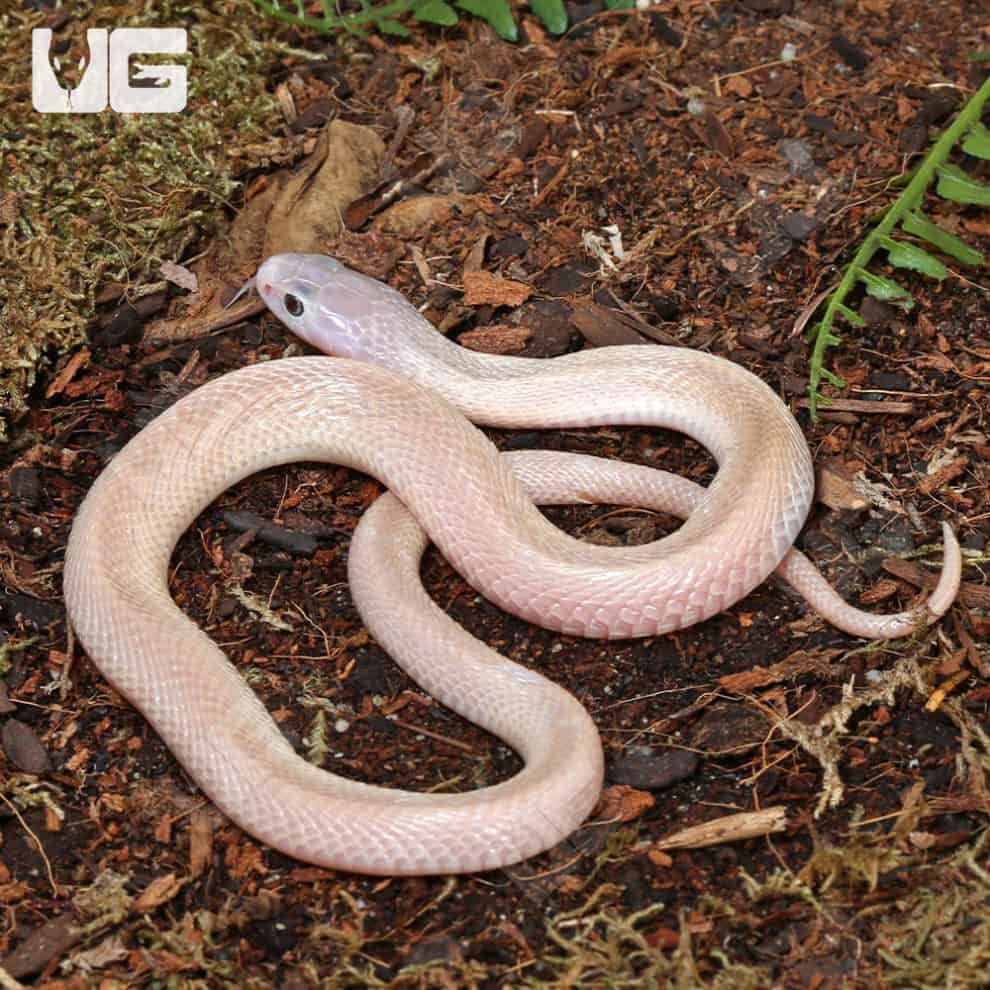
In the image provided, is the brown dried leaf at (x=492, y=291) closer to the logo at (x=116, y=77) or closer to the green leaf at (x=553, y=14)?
the green leaf at (x=553, y=14)

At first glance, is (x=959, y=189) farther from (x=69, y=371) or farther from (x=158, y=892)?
(x=158, y=892)

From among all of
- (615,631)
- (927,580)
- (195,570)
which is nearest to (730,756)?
(615,631)

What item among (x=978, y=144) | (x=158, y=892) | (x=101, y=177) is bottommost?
(x=158, y=892)

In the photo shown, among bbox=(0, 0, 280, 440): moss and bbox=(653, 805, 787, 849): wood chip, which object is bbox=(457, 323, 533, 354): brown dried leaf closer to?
bbox=(0, 0, 280, 440): moss

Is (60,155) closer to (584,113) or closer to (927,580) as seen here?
(584,113)

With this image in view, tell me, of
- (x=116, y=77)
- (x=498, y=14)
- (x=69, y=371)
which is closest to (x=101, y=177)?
(x=116, y=77)

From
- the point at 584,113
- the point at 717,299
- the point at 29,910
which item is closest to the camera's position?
the point at 29,910
